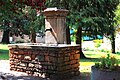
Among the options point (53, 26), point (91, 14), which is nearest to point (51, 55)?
point (53, 26)

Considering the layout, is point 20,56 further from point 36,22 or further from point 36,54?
point 36,22

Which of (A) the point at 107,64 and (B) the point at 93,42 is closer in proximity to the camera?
(A) the point at 107,64

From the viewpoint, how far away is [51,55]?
27.2ft

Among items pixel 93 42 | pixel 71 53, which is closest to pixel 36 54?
pixel 71 53

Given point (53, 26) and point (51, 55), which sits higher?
point (53, 26)

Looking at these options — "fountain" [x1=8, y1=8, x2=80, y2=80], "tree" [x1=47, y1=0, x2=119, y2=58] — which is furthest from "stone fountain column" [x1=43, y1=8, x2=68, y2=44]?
"tree" [x1=47, y1=0, x2=119, y2=58]

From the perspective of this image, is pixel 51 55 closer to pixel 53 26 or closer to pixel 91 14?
pixel 53 26

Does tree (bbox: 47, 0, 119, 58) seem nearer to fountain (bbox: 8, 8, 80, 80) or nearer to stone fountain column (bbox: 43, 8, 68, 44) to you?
fountain (bbox: 8, 8, 80, 80)

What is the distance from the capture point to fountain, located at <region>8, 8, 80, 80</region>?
326 inches

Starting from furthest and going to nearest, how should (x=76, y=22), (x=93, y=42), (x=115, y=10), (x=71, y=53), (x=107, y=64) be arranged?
(x=93, y=42) → (x=115, y=10) → (x=76, y=22) → (x=71, y=53) → (x=107, y=64)

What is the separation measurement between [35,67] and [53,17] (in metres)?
1.76

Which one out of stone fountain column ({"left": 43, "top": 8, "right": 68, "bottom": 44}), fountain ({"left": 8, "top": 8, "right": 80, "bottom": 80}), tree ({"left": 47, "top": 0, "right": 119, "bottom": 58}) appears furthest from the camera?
tree ({"left": 47, "top": 0, "right": 119, "bottom": 58})

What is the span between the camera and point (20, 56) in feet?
30.6

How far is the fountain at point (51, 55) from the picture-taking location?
27.2 feet
